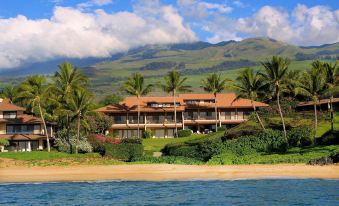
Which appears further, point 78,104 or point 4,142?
point 4,142

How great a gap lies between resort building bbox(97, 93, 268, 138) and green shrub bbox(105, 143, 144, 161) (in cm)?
2684

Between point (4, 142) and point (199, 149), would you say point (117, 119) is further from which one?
point (199, 149)

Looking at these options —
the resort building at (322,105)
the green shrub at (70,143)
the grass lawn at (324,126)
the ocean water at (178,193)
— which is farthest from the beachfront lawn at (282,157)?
Result: the resort building at (322,105)

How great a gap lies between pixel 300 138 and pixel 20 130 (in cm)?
4075

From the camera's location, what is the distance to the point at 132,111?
284ft

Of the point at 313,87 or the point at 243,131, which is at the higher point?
the point at 313,87

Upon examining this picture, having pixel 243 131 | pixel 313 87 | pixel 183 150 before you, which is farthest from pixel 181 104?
pixel 313 87

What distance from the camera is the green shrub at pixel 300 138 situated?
52656 millimetres

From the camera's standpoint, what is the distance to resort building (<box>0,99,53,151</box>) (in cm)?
7069

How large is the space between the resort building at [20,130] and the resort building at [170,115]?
14.5 meters

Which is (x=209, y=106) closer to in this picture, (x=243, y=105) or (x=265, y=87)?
(x=243, y=105)

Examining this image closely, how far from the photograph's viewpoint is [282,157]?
46.4 meters

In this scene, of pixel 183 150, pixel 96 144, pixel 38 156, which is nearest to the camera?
pixel 38 156

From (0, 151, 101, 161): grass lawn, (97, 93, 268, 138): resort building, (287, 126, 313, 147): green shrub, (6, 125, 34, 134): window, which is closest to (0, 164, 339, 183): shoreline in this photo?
(0, 151, 101, 161): grass lawn
